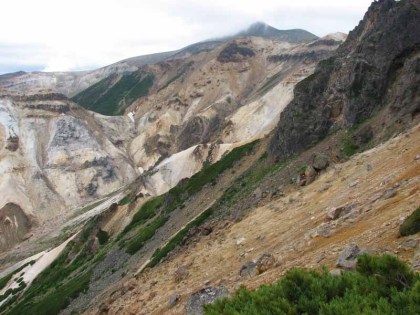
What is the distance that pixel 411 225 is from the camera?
15344 millimetres

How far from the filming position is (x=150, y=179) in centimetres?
12306

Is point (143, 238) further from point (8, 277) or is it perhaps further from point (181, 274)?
point (8, 277)

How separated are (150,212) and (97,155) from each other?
106310mm

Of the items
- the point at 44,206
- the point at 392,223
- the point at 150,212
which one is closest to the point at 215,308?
the point at 392,223

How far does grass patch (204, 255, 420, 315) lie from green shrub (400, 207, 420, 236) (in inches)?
175

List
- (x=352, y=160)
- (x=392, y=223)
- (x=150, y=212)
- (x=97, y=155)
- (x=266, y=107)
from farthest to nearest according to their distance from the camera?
1. (x=97, y=155)
2. (x=266, y=107)
3. (x=150, y=212)
4. (x=352, y=160)
5. (x=392, y=223)

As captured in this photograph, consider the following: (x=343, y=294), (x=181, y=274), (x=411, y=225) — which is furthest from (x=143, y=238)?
(x=343, y=294)

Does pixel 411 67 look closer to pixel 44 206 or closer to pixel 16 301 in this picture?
pixel 16 301

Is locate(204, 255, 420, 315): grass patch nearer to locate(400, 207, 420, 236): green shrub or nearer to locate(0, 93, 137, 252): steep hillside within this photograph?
locate(400, 207, 420, 236): green shrub

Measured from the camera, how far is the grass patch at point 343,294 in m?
9.63

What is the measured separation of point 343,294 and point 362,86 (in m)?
39.2

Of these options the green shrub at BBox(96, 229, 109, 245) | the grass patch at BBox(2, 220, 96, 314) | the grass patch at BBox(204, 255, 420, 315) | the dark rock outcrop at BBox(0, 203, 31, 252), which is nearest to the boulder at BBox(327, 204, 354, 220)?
the grass patch at BBox(204, 255, 420, 315)

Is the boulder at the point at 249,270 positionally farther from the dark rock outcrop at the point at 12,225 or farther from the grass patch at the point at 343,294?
the dark rock outcrop at the point at 12,225

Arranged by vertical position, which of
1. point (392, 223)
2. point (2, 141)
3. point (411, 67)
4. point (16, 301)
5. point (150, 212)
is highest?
point (2, 141)
